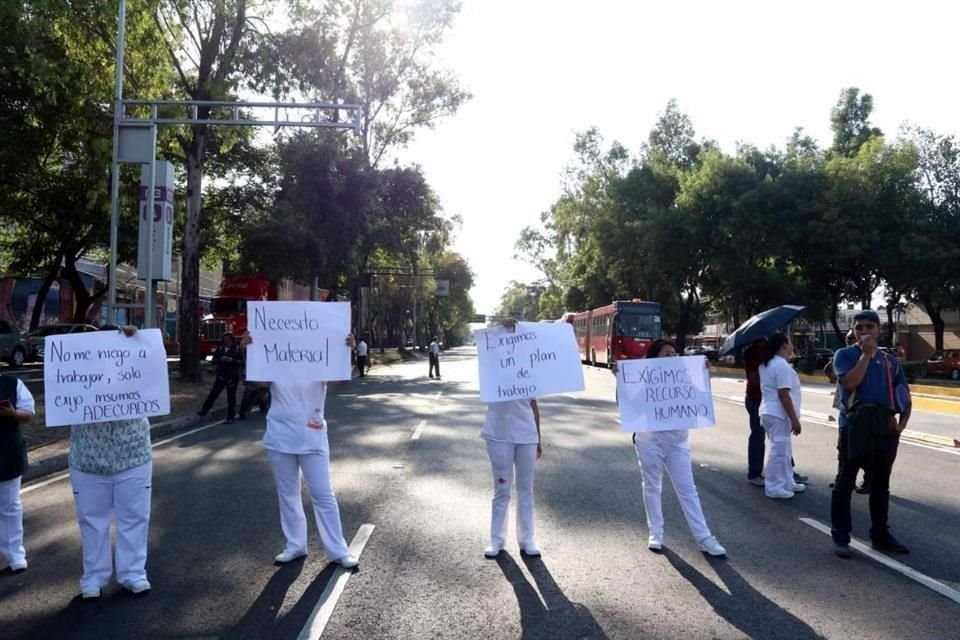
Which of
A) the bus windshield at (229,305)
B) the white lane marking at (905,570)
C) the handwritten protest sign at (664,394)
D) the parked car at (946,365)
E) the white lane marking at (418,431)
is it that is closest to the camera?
the white lane marking at (905,570)

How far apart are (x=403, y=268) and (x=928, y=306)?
31.5 metres

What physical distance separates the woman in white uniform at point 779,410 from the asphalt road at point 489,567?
0.24 metres

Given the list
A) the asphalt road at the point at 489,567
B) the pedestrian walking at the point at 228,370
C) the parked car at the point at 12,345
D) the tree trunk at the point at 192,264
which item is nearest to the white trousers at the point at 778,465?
the asphalt road at the point at 489,567

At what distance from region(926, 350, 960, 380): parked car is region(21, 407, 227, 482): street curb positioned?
126ft

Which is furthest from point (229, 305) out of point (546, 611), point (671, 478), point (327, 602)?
point (546, 611)

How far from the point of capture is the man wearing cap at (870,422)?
6.28 meters

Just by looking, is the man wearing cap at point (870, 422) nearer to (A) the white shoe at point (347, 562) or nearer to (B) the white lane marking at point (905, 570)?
(B) the white lane marking at point (905, 570)

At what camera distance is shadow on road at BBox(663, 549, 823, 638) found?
4.76 metres

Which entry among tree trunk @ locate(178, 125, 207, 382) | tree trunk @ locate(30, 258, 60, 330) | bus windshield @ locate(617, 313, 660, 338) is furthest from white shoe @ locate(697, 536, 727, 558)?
tree trunk @ locate(30, 258, 60, 330)

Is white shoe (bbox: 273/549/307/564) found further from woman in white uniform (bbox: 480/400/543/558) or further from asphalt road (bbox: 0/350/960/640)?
woman in white uniform (bbox: 480/400/543/558)

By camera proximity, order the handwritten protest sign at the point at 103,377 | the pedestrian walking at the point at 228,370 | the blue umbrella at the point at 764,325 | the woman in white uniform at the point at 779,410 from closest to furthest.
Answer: the handwritten protest sign at the point at 103,377 → the woman in white uniform at the point at 779,410 → the blue umbrella at the point at 764,325 → the pedestrian walking at the point at 228,370

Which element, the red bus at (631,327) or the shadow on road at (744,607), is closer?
the shadow on road at (744,607)

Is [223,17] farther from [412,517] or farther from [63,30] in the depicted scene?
[412,517]

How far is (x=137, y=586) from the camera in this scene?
17.6ft
